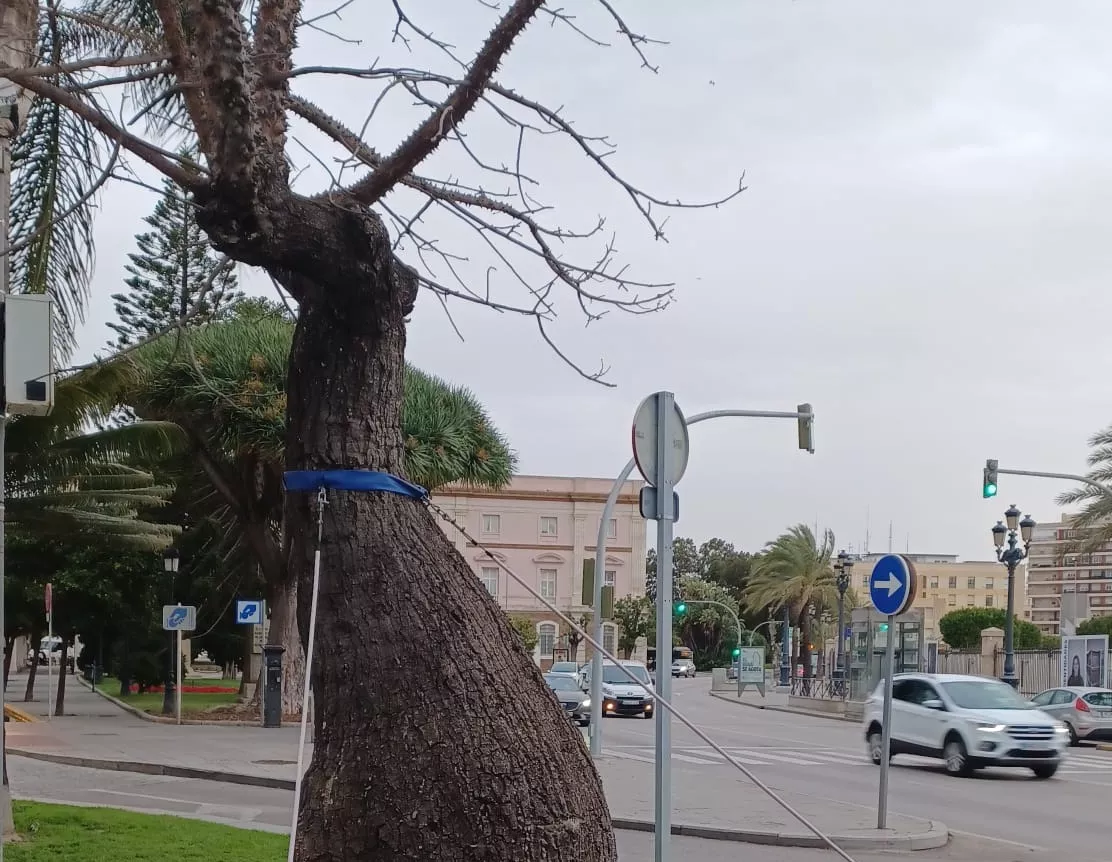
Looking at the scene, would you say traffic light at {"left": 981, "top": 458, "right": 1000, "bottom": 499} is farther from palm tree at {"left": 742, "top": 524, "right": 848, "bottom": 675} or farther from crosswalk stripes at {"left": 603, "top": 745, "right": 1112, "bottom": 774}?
palm tree at {"left": 742, "top": 524, "right": 848, "bottom": 675}

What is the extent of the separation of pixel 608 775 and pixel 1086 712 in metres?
16.5

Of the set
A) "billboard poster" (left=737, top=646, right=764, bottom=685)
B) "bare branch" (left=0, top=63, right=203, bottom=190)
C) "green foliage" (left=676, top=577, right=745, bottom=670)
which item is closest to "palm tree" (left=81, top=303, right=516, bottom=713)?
"bare branch" (left=0, top=63, right=203, bottom=190)

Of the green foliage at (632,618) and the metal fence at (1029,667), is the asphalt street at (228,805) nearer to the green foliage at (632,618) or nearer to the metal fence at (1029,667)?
the metal fence at (1029,667)

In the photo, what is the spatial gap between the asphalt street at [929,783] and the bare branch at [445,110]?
9.91 metres

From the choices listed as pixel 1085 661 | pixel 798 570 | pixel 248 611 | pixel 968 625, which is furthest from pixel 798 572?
pixel 248 611

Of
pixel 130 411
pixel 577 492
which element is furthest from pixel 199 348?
pixel 577 492

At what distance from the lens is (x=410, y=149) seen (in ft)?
16.3

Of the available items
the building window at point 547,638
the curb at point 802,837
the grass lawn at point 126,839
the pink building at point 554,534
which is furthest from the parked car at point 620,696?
the building window at point 547,638

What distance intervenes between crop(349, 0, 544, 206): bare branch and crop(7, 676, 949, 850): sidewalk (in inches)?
356

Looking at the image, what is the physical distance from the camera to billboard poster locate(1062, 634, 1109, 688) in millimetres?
34469

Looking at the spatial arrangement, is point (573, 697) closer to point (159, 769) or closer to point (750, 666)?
point (159, 769)

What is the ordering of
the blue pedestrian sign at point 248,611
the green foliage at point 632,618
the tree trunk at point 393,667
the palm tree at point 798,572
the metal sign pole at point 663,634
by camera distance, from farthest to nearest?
the green foliage at point 632,618 < the palm tree at point 798,572 < the blue pedestrian sign at point 248,611 < the metal sign pole at point 663,634 < the tree trunk at point 393,667

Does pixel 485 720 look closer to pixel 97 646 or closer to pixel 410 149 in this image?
pixel 410 149

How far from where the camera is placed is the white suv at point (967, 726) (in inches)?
779
